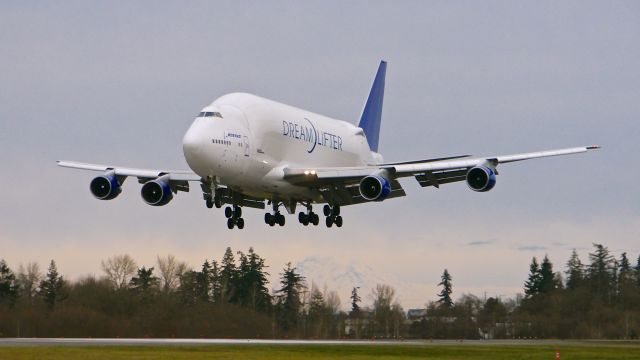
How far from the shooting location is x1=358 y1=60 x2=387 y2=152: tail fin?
84062mm

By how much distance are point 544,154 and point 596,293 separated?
63658mm

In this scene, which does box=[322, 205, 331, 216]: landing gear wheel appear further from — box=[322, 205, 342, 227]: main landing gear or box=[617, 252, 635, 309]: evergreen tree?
box=[617, 252, 635, 309]: evergreen tree

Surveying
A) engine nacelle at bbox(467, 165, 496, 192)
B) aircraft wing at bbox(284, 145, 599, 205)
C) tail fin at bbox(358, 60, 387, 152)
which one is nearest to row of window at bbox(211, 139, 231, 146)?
aircraft wing at bbox(284, 145, 599, 205)

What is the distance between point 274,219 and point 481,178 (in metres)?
14.2

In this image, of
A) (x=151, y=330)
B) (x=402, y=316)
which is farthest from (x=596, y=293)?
(x=151, y=330)

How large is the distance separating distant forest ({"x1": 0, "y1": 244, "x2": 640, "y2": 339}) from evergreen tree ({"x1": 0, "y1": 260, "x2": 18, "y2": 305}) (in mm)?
107

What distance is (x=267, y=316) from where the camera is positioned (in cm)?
11638

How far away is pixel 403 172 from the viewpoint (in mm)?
64188

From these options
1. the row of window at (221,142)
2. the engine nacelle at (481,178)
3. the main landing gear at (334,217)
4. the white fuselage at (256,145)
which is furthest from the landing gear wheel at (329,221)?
the row of window at (221,142)

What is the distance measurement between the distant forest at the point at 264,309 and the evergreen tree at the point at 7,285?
0.35 ft

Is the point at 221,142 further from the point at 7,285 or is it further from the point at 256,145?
the point at 7,285

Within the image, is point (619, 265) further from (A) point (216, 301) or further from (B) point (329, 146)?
(B) point (329, 146)

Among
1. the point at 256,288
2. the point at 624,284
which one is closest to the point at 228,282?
the point at 256,288

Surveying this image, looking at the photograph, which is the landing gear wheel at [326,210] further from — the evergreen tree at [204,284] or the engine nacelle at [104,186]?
the evergreen tree at [204,284]
